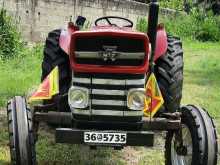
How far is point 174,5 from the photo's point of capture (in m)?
39.8

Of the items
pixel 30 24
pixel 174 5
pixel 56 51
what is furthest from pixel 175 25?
pixel 56 51

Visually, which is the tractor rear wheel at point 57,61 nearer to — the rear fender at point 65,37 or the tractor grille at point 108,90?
the rear fender at point 65,37

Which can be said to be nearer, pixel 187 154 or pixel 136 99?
pixel 136 99

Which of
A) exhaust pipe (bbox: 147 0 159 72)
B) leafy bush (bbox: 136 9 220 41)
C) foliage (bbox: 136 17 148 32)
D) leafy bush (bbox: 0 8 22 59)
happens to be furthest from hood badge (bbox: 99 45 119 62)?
leafy bush (bbox: 136 9 220 41)

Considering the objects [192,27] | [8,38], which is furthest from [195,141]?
[192,27]

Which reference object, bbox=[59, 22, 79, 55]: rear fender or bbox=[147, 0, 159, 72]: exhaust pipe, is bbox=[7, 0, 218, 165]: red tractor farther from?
bbox=[59, 22, 79, 55]: rear fender

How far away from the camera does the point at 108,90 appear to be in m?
5.84

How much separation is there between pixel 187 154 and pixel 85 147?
154 cm

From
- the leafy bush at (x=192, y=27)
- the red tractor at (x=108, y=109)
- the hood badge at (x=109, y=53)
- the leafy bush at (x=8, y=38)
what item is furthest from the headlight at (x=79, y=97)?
the leafy bush at (x=192, y=27)

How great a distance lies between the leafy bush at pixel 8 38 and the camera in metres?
14.6

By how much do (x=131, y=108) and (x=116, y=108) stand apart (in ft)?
0.46

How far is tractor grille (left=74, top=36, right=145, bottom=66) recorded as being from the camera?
574 cm

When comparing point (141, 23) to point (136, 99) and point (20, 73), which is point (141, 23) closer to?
point (20, 73)

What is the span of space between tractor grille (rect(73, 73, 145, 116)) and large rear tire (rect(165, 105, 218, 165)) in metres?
0.55
